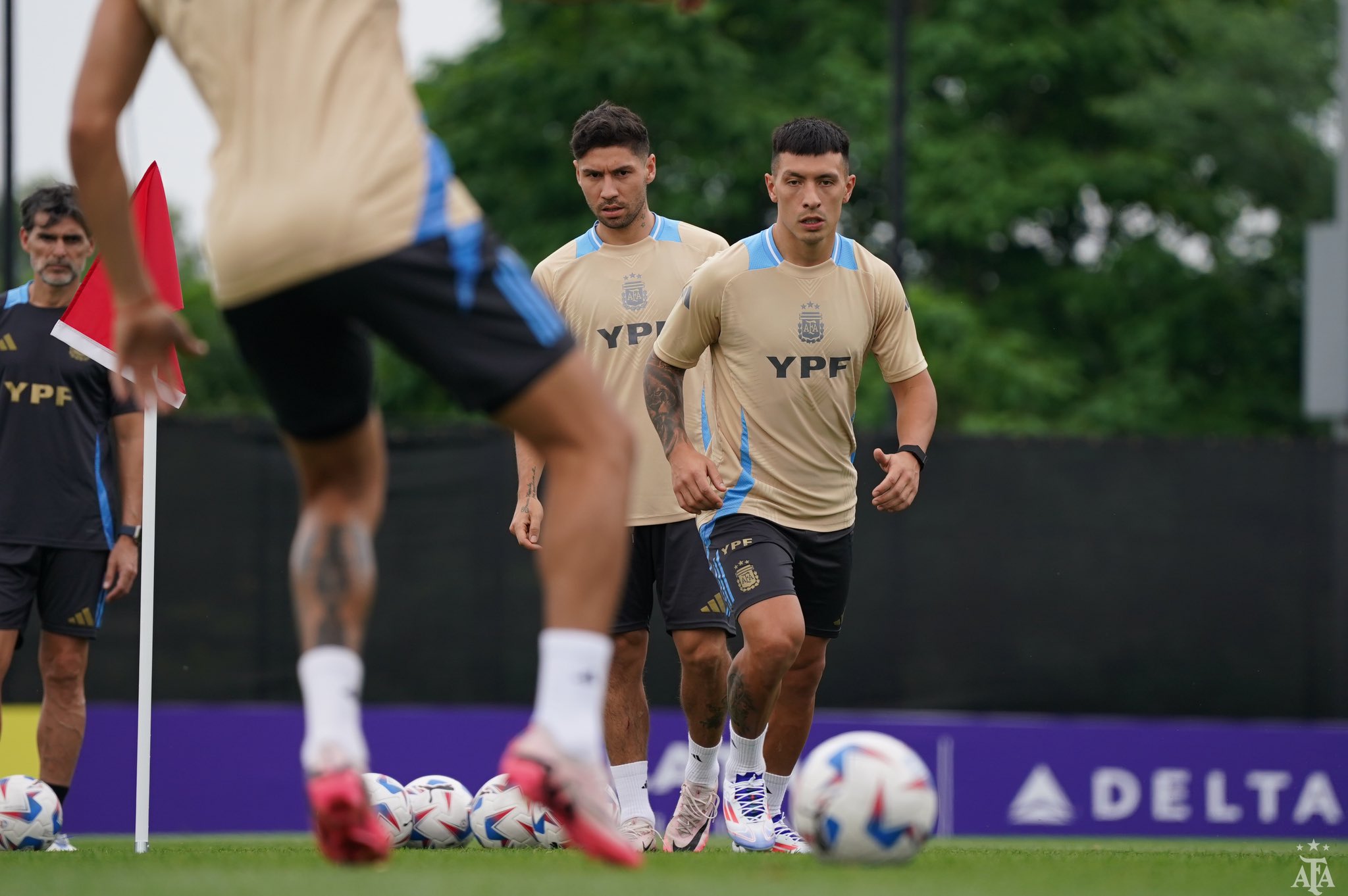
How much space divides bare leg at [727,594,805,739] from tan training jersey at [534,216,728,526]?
0.77 metres

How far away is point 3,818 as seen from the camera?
5840mm

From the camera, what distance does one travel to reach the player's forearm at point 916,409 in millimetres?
5879

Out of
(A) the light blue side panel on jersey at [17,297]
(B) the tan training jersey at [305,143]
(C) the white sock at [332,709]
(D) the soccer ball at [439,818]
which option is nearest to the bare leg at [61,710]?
(A) the light blue side panel on jersey at [17,297]

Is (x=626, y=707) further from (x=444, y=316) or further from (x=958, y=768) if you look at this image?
(x=958, y=768)

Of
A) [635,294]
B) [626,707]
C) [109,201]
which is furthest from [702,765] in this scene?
[109,201]

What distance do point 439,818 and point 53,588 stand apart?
2.10m

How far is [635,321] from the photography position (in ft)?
21.0

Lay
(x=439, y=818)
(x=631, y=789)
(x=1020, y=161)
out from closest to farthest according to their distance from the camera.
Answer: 1. (x=439, y=818)
2. (x=631, y=789)
3. (x=1020, y=161)

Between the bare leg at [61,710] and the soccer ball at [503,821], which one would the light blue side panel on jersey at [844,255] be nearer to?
the soccer ball at [503,821]

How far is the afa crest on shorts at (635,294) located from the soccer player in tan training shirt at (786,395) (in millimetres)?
483

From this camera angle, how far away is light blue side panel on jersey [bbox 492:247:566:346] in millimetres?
3287

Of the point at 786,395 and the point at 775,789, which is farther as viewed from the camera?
the point at 775,789

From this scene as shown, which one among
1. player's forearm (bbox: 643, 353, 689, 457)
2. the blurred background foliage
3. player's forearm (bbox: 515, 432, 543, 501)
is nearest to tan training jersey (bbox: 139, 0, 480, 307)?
player's forearm (bbox: 643, 353, 689, 457)

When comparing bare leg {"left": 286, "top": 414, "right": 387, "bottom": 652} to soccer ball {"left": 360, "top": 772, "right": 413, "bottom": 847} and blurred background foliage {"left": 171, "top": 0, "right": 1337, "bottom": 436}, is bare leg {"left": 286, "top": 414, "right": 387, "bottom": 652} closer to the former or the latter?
soccer ball {"left": 360, "top": 772, "right": 413, "bottom": 847}
